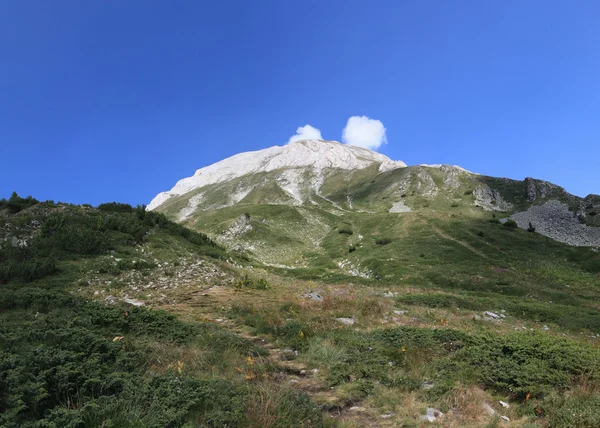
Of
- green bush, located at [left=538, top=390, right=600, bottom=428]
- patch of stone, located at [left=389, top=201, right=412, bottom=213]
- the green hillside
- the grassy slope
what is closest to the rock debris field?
patch of stone, located at [left=389, top=201, right=412, bottom=213]

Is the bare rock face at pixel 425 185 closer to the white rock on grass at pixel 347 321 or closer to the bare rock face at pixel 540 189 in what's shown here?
the bare rock face at pixel 540 189

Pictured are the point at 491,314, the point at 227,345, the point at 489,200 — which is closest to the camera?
the point at 227,345

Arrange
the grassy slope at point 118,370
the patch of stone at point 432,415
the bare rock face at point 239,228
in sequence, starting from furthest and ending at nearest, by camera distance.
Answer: the bare rock face at point 239,228
the patch of stone at point 432,415
the grassy slope at point 118,370

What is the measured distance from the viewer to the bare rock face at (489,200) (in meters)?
100

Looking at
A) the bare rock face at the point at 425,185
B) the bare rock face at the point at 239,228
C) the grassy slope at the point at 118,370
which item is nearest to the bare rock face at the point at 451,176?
the bare rock face at the point at 425,185

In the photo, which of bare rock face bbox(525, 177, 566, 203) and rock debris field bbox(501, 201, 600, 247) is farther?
bare rock face bbox(525, 177, 566, 203)

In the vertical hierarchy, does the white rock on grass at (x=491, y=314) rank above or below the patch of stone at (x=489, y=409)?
below

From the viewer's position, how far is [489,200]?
10588cm

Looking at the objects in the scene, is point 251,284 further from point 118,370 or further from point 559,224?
point 559,224

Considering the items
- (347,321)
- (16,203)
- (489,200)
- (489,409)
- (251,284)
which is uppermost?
(489,200)

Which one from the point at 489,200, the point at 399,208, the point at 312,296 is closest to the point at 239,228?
the point at 312,296

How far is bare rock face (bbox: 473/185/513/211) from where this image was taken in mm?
100125

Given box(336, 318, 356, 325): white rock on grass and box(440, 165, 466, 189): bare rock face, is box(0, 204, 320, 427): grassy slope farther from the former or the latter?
box(440, 165, 466, 189): bare rock face

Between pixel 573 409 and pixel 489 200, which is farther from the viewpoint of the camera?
pixel 489 200
